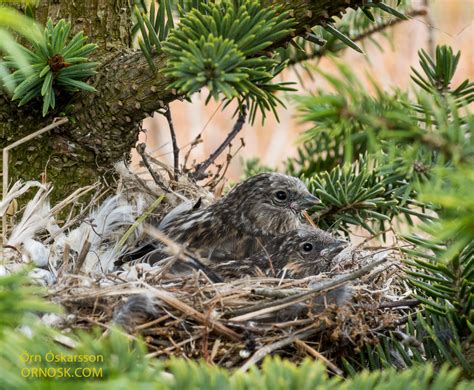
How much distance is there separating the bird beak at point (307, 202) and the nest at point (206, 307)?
2.02 feet

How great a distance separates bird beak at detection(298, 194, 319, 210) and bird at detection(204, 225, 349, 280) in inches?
4.1

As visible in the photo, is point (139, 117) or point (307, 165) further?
point (307, 165)

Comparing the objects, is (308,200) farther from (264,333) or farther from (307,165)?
(264,333)

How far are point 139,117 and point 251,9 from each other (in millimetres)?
677

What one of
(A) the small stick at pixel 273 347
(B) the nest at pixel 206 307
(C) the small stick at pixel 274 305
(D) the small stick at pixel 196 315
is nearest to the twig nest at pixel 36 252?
(B) the nest at pixel 206 307

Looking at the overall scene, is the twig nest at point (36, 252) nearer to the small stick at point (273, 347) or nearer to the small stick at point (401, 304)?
the small stick at point (273, 347)

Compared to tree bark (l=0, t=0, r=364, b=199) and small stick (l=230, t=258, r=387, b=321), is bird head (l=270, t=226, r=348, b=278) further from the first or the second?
small stick (l=230, t=258, r=387, b=321)

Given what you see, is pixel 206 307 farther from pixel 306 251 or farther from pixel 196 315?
pixel 306 251

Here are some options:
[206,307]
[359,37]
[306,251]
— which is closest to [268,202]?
[306,251]

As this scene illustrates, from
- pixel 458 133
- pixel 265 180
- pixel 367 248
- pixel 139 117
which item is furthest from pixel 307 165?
pixel 458 133

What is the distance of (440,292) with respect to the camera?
6.12 feet

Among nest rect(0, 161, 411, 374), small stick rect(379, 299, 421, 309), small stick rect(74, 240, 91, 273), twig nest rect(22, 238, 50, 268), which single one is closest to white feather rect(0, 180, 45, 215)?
nest rect(0, 161, 411, 374)

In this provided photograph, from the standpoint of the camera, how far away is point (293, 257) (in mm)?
3293

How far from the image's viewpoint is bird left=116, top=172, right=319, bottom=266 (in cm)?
326
